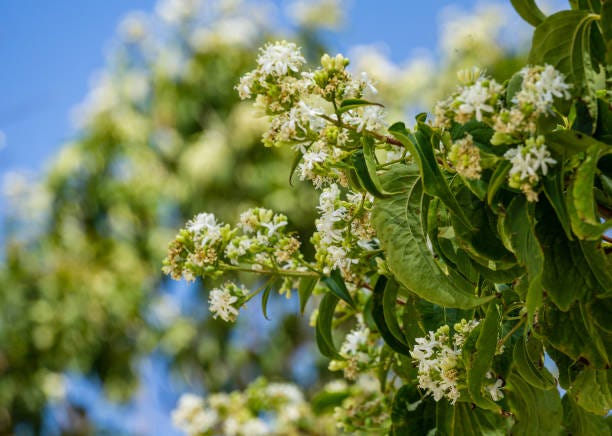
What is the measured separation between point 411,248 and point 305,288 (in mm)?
275

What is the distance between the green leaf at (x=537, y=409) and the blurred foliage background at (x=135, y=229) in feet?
22.0

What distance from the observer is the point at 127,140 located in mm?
8266

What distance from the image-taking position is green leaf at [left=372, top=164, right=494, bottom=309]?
0.66 metres

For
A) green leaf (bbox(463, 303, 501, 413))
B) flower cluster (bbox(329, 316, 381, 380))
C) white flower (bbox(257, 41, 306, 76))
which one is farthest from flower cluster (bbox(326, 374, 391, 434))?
white flower (bbox(257, 41, 306, 76))

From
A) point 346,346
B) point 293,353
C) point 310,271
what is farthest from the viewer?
point 293,353

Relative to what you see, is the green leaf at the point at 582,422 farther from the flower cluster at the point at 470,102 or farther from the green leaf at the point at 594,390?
the flower cluster at the point at 470,102

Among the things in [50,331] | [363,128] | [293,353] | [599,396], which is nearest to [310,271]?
[363,128]

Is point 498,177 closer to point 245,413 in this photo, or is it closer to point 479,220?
point 479,220

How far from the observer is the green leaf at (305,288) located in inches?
36.5

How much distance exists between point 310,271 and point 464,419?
0.83ft

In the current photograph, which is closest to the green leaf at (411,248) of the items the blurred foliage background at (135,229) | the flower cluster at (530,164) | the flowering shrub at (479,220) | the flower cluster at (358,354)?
the flowering shrub at (479,220)

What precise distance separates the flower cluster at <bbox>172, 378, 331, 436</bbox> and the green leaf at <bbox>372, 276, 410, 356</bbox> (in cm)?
85

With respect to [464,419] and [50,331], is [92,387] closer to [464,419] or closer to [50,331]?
[50,331]

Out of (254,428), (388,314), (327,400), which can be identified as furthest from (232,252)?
(254,428)
